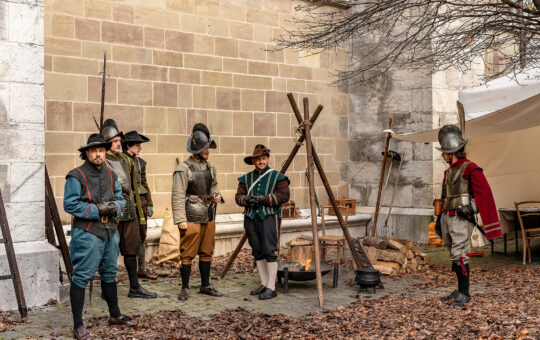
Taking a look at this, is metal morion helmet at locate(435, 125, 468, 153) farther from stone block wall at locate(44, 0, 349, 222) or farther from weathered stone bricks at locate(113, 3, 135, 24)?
→ weathered stone bricks at locate(113, 3, 135, 24)

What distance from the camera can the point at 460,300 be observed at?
5.77m

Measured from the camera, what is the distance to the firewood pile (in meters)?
7.72

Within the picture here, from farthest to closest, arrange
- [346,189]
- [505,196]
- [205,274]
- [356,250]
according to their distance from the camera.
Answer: [346,189] → [505,196] → [356,250] → [205,274]

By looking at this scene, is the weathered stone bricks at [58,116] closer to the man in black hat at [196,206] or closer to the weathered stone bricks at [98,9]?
the weathered stone bricks at [98,9]

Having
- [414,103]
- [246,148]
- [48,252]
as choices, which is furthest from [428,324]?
[414,103]

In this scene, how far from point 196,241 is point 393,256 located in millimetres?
2776

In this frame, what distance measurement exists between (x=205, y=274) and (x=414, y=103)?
18.4 feet

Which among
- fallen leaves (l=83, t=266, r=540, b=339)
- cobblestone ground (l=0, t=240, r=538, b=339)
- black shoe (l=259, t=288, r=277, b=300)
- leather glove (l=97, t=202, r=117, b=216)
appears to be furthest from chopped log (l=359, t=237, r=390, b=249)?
leather glove (l=97, t=202, r=117, b=216)

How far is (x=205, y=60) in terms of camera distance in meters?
9.27

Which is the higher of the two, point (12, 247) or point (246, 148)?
point (246, 148)

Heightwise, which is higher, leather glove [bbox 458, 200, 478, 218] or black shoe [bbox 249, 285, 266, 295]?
leather glove [bbox 458, 200, 478, 218]

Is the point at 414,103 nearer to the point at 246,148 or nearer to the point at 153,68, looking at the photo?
the point at 246,148

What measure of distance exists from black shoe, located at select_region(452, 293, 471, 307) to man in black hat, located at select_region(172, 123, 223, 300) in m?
2.37

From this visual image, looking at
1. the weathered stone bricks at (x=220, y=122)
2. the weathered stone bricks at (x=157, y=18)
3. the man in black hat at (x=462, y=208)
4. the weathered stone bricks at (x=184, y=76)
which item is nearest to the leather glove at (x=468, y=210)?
the man in black hat at (x=462, y=208)
